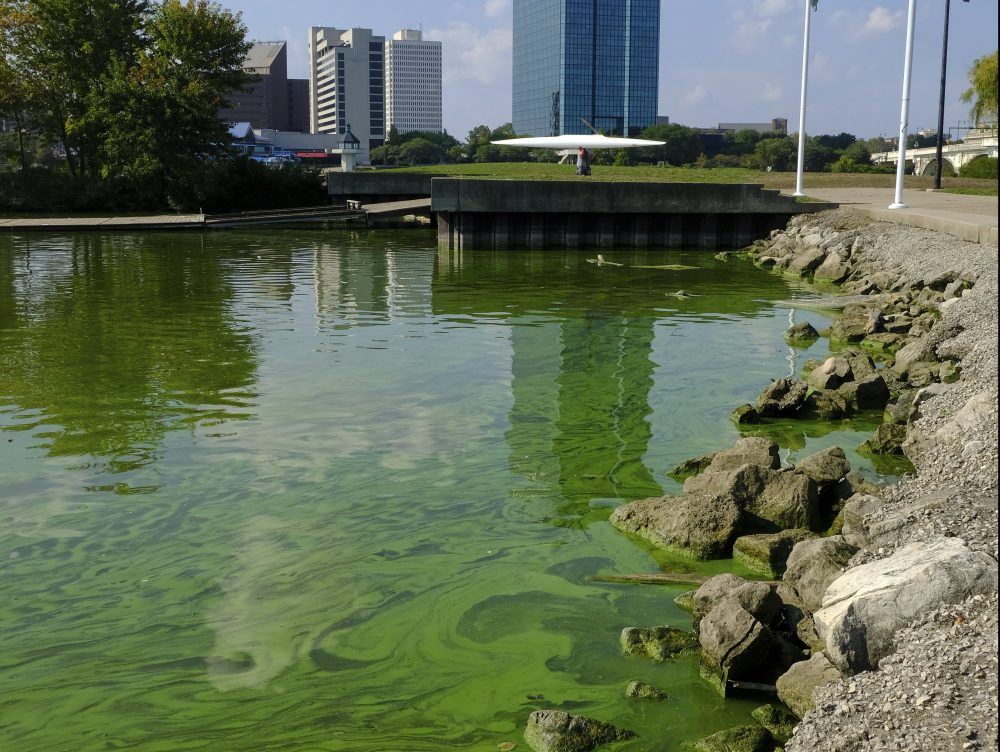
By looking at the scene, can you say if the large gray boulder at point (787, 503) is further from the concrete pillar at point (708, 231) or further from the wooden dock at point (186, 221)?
the wooden dock at point (186, 221)

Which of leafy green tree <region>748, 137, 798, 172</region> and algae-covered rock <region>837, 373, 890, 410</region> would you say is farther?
leafy green tree <region>748, 137, 798, 172</region>

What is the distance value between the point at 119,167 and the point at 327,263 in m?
23.7

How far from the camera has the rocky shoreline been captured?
4129 millimetres

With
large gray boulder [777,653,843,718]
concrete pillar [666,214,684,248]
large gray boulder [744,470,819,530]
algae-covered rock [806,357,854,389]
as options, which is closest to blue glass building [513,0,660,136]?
concrete pillar [666,214,684,248]

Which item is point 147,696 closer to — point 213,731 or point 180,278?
point 213,731

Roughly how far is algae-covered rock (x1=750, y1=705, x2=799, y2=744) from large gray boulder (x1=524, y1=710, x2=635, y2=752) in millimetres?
593

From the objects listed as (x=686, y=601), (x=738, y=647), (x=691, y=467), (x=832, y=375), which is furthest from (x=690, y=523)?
(x=832, y=375)

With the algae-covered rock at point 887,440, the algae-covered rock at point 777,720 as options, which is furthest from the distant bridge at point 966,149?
the algae-covered rock at point 777,720

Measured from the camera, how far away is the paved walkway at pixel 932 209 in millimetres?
19234

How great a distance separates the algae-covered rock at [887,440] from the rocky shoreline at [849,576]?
1 centimetres

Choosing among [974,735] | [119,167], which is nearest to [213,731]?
[974,735]

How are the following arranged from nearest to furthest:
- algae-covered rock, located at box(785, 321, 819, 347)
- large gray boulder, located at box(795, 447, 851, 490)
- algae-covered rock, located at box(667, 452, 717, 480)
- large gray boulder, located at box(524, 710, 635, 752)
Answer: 1. large gray boulder, located at box(524, 710, 635, 752)
2. large gray boulder, located at box(795, 447, 851, 490)
3. algae-covered rock, located at box(667, 452, 717, 480)
4. algae-covered rock, located at box(785, 321, 819, 347)

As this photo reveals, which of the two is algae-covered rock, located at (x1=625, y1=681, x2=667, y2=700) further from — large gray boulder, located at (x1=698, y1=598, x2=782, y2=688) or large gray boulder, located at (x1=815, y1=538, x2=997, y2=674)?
large gray boulder, located at (x1=815, y1=538, x2=997, y2=674)

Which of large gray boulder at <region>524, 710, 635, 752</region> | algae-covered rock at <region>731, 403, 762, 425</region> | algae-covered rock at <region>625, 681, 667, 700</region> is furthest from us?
algae-covered rock at <region>731, 403, 762, 425</region>
